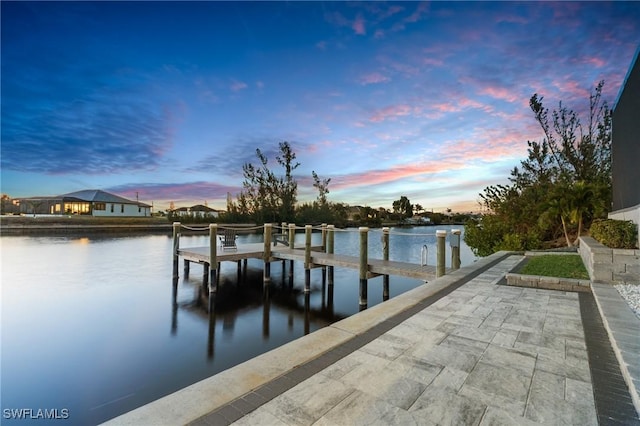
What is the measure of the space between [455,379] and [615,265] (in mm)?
4200

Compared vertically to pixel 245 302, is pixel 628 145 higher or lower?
higher

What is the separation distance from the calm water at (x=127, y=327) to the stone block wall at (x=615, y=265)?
15.5 ft

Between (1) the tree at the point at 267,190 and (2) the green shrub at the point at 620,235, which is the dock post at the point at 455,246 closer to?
(2) the green shrub at the point at 620,235

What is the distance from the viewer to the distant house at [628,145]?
19.2 feet

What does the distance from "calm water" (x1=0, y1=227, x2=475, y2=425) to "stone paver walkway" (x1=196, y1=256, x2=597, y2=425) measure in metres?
3.46

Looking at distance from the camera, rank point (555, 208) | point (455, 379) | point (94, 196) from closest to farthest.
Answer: point (455, 379) → point (555, 208) → point (94, 196)

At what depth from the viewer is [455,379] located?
73.9 inches

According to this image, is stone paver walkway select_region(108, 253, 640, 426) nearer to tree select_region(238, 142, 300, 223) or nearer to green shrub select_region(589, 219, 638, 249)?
green shrub select_region(589, 219, 638, 249)

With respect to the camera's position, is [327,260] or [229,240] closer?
[327,260]

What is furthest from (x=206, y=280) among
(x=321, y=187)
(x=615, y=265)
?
(x=321, y=187)

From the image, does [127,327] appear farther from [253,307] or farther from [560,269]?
[560,269]

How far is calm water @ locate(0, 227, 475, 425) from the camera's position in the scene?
160 inches

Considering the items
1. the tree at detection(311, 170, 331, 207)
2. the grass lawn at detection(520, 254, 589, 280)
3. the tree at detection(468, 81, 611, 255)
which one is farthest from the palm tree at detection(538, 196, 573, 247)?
the tree at detection(311, 170, 331, 207)

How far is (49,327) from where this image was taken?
606cm
